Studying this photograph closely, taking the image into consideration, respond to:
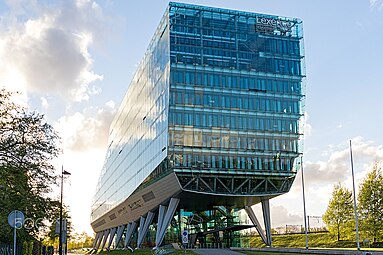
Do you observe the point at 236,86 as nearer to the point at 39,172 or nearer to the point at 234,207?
the point at 234,207

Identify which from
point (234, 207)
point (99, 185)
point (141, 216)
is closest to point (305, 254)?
point (234, 207)

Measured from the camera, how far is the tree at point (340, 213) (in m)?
76.0

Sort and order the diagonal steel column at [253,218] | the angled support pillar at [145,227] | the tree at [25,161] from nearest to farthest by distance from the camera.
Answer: the tree at [25,161]
the diagonal steel column at [253,218]
the angled support pillar at [145,227]

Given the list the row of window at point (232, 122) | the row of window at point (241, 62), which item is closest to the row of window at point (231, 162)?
the row of window at point (232, 122)

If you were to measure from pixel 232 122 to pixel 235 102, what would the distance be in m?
2.61

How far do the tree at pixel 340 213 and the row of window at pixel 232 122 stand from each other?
13.6 metres

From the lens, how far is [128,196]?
97000mm

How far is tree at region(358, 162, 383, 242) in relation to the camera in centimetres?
6588

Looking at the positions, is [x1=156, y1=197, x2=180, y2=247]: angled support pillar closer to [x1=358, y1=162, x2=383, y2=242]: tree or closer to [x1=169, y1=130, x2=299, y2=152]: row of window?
[x1=169, y1=130, x2=299, y2=152]: row of window

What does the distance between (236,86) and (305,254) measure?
30494 millimetres

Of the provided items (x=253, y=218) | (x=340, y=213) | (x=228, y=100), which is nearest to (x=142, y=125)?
(x=228, y=100)

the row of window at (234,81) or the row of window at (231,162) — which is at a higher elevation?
the row of window at (234,81)

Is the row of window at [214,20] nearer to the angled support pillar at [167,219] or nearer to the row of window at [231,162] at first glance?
the row of window at [231,162]

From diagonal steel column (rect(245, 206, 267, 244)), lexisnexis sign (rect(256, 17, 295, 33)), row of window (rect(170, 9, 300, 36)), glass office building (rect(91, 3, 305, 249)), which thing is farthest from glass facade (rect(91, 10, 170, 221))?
diagonal steel column (rect(245, 206, 267, 244))
